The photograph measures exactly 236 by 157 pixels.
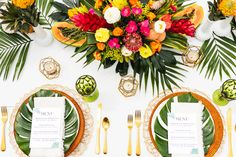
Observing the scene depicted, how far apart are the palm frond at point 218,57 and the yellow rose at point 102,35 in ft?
1.55

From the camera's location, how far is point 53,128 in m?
1.34

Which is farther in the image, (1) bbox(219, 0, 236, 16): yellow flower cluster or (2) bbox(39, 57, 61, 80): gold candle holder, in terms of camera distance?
(2) bbox(39, 57, 61, 80): gold candle holder

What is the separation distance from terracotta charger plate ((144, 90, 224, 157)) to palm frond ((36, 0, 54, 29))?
2.03ft

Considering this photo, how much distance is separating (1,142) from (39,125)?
0.67 ft

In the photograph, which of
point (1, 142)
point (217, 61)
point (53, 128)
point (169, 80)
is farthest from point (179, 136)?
point (1, 142)

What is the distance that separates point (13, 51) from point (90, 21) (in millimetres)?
475

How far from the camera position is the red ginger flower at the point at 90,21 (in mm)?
1283

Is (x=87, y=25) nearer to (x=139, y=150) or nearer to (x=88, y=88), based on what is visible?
(x=88, y=88)

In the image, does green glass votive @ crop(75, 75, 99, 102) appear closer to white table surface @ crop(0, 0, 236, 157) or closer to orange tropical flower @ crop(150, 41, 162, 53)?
white table surface @ crop(0, 0, 236, 157)

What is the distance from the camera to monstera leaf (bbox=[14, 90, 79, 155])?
1359 mm

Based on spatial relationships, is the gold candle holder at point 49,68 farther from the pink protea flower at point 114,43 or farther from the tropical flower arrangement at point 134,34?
the pink protea flower at point 114,43

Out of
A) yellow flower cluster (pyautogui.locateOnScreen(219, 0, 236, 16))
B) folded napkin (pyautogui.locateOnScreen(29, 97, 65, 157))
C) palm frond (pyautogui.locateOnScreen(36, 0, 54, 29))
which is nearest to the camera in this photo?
yellow flower cluster (pyautogui.locateOnScreen(219, 0, 236, 16))

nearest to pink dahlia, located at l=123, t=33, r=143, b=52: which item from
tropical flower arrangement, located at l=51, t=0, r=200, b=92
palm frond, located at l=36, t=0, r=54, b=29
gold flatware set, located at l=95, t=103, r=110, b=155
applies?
tropical flower arrangement, located at l=51, t=0, r=200, b=92

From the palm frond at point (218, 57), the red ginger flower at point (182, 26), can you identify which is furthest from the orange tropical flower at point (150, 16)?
the palm frond at point (218, 57)
